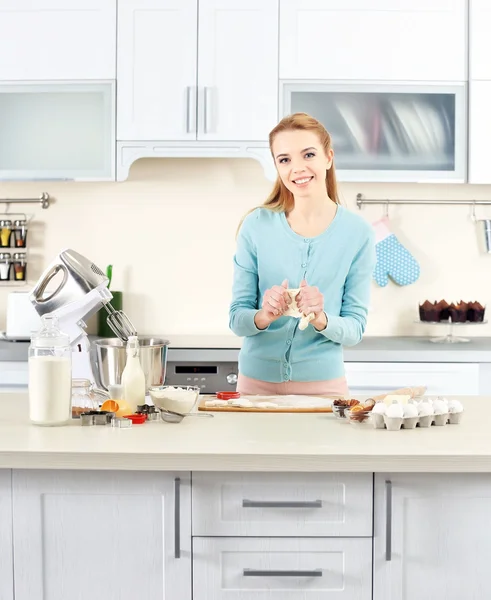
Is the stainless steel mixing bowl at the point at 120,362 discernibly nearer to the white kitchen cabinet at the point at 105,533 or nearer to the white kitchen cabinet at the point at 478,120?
the white kitchen cabinet at the point at 105,533

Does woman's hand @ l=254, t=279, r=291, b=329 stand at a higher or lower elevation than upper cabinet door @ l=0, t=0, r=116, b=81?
lower

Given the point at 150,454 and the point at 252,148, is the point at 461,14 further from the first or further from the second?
the point at 150,454

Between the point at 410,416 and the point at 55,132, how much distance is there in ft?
7.78

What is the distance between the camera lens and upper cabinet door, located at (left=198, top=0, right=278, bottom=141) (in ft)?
11.5

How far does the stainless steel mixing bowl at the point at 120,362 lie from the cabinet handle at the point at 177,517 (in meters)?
0.45

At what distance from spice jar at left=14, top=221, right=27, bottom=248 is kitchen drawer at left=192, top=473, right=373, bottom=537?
251 centimetres

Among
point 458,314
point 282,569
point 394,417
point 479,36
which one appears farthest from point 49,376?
point 479,36

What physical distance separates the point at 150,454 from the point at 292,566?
37cm

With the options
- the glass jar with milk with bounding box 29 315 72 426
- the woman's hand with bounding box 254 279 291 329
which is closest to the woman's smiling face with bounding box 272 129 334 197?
the woman's hand with bounding box 254 279 291 329

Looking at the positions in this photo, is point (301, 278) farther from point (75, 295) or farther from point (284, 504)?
point (284, 504)

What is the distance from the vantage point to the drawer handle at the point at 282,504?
162 centimetres

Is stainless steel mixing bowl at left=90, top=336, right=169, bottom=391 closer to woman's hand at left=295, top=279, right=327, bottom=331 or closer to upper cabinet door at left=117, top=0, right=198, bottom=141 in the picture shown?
woman's hand at left=295, top=279, right=327, bottom=331

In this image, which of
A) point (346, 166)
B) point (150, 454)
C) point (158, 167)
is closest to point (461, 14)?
point (346, 166)

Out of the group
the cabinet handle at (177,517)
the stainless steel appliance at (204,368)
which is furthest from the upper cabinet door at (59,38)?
the cabinet handle at (177,517)
